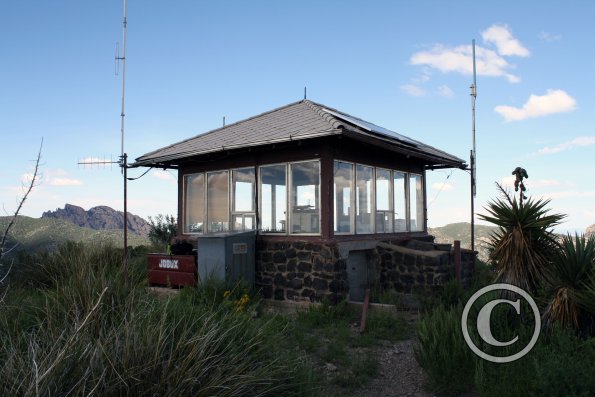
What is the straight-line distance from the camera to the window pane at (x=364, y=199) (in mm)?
13141

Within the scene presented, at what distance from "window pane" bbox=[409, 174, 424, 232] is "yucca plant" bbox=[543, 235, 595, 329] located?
25.7ft

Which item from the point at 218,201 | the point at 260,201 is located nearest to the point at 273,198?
the point at 260,201

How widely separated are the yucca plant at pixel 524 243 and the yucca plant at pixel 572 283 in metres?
0.25

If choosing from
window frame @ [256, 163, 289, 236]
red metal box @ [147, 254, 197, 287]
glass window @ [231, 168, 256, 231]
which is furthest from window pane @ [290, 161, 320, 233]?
red metal box @ [147, 254, 197, 287]

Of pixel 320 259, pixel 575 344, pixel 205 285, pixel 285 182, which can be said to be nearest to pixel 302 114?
pixel 285 182

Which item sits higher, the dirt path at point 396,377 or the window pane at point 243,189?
the window pane at point 243,189

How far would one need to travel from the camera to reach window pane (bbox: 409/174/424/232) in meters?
15.4

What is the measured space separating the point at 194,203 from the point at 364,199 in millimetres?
5070

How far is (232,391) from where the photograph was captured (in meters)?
4.35

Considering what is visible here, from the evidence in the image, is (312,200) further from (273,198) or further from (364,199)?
(364,199)

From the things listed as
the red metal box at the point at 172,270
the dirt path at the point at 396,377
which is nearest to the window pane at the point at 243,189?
the red metal box at the point at 172,270

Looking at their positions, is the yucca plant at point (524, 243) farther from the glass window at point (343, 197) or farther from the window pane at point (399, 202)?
the window pane at point (399, 202)

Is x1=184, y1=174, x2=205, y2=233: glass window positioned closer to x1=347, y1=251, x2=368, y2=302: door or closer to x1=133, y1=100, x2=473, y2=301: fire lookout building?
x1=133, y1=100, x2=473, y2=301: fire lookout building

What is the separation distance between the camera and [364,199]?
13461mm
